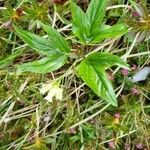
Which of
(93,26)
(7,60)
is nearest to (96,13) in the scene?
(93,26)

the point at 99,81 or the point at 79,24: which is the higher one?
the point at 79,24

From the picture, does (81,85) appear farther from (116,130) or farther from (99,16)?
(99,16)

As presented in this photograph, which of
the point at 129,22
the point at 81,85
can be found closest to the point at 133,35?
the point at 129,22

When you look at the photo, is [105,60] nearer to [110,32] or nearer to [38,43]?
[110,32]

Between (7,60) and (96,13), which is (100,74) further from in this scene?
(7,60)

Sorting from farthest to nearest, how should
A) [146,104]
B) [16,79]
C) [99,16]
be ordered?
[146,104]
[16,79]
[99,16]

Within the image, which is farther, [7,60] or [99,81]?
[7,60]

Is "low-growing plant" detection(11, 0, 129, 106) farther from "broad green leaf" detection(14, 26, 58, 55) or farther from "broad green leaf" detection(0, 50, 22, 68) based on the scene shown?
"broad green leaf" detection(0, 50, 22, 68)
